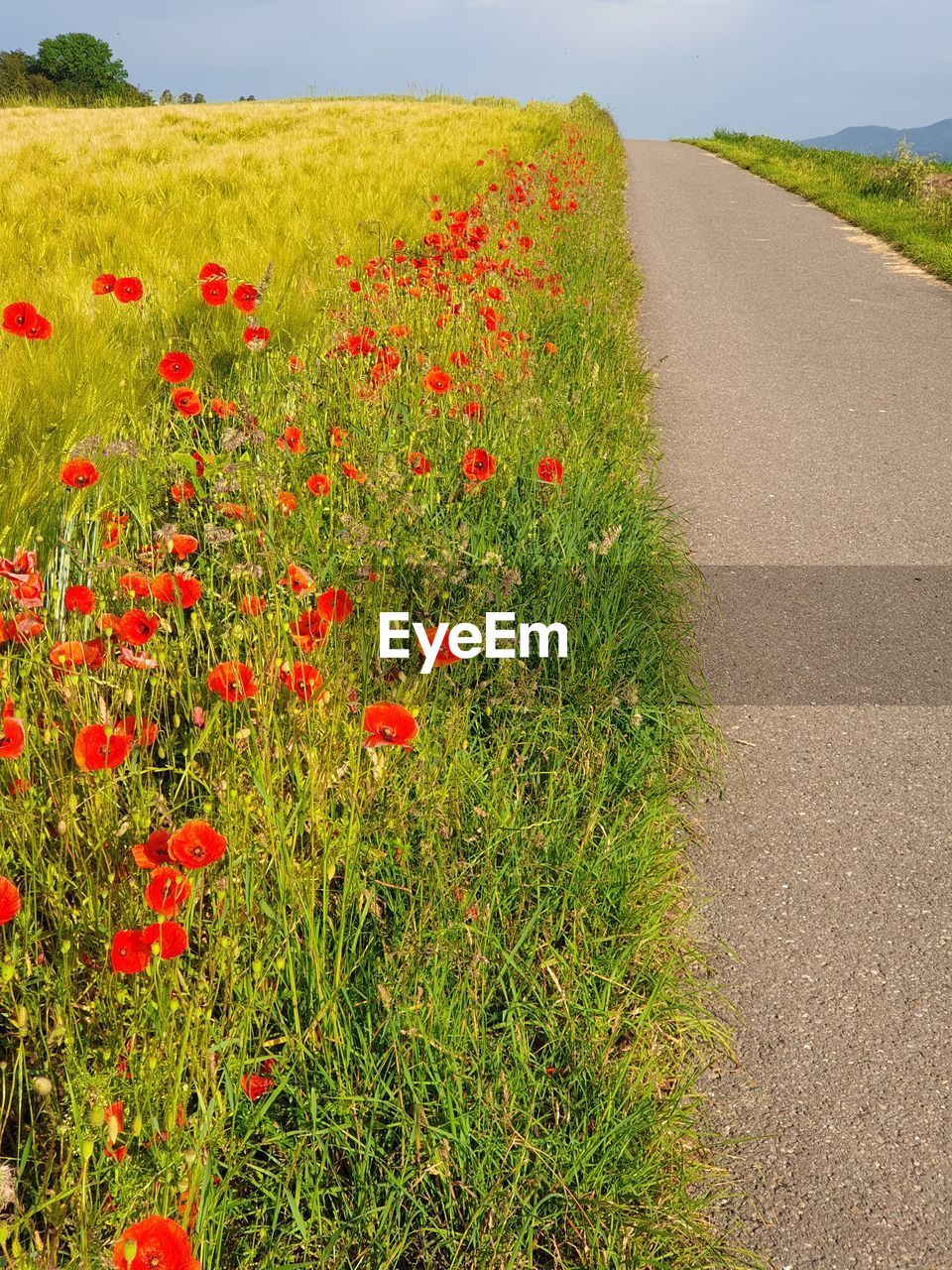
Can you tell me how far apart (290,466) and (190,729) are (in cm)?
124

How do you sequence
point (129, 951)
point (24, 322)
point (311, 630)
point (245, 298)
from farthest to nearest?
point (245, 298), point (24, 322), point (311, 630), point (129, 951)

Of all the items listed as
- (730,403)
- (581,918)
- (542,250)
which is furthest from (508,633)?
(542,250)

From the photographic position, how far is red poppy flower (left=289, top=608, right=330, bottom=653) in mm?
1973

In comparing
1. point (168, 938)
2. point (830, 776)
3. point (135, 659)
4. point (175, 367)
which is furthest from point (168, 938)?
point (830, 776)

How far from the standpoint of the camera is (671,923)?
2.26m

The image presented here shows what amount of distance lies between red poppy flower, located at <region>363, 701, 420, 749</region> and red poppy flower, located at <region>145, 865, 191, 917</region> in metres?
0.41

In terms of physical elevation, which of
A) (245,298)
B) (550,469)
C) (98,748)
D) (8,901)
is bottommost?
(8,901)

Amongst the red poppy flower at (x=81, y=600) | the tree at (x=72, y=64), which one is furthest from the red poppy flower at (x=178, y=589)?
the tree at (x=72, y=64)

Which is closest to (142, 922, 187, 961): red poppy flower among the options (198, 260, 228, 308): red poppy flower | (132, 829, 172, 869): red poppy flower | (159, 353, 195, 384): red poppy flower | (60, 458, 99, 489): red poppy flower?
(132, 829, 172, 869): red poppy flower

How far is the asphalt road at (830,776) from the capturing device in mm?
1837

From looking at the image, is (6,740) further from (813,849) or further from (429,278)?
(429,278)

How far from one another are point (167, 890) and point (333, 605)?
2.35 ft

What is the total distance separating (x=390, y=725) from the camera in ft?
5.32

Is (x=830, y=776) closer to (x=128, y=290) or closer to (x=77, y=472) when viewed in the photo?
(x=77, y=472)
